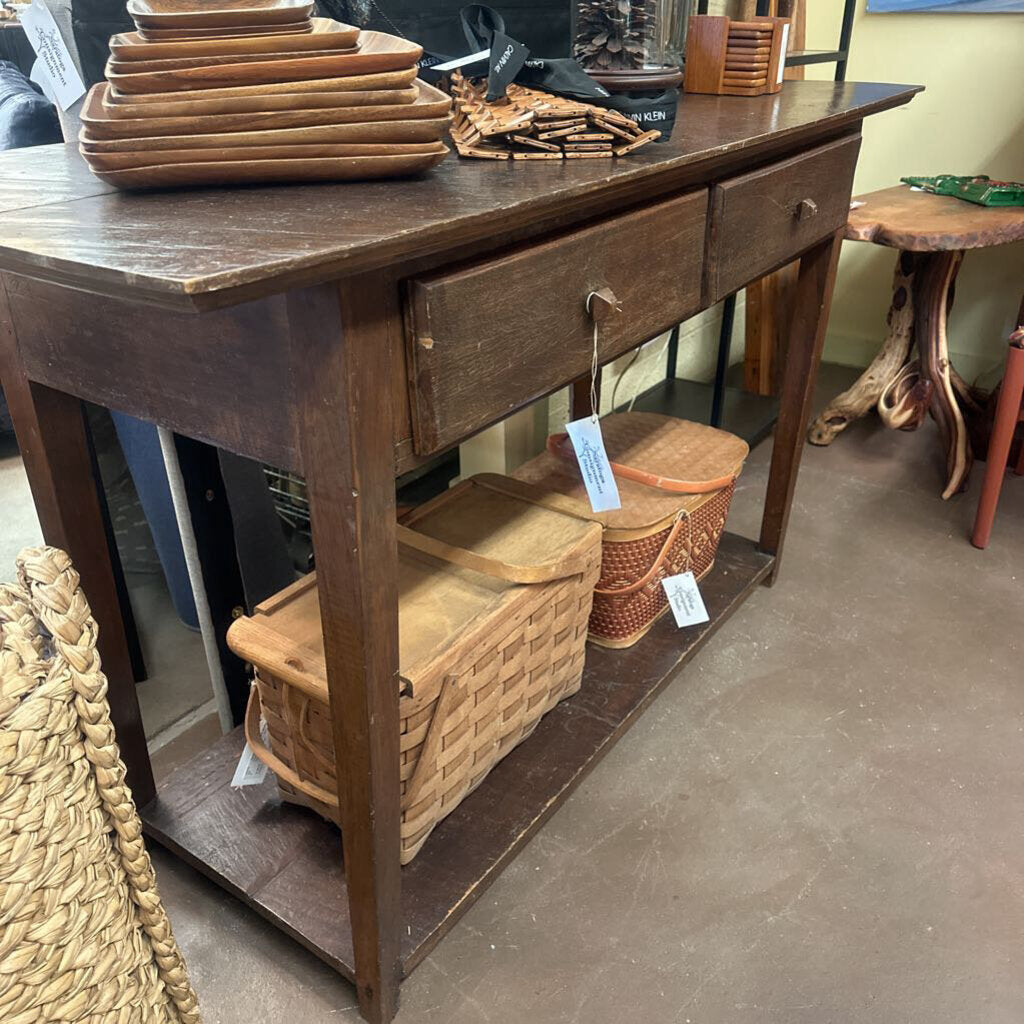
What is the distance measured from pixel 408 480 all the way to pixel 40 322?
1215 mm

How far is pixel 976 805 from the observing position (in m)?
1.28

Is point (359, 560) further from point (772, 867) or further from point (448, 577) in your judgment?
point (772, 867)

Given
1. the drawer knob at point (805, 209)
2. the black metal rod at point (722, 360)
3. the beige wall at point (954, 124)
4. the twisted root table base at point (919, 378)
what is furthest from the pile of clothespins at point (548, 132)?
Answer: the beige wall at point (954, 124)

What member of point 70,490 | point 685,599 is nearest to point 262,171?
point 70,490

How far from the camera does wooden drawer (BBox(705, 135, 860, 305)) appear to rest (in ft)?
3.55

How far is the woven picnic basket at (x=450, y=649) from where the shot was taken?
0.99 m

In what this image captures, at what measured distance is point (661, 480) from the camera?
4.84 ft

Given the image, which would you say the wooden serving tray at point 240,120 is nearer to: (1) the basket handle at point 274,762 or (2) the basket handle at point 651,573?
(1) the basket handle at point 274,762

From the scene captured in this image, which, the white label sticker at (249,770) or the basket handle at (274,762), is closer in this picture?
the basket handle at (274,762)

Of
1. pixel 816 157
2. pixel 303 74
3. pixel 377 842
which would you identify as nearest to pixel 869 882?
pixel 377 842

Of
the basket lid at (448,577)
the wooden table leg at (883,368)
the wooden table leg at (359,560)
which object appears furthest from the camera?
the wooden table leg at (883,368)

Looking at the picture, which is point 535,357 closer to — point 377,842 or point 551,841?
point 377,842

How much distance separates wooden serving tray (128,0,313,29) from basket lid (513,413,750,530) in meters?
0.74

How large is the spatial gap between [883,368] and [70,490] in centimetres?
195
